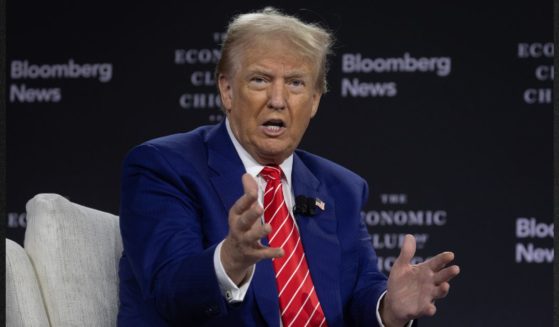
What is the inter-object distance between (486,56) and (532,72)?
0.22m

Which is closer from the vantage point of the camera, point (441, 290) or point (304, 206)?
point (441, 290)

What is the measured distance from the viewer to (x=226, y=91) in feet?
9.33

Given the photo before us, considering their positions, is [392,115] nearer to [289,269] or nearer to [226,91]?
[226,91]

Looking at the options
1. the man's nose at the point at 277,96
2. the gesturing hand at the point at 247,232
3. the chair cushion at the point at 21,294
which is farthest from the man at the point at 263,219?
the chair cushion at the point at 21,294

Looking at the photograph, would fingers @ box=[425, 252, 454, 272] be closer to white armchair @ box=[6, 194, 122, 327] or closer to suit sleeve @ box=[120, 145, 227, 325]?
suit sleeve @ box=[120, 145, 227, 325]

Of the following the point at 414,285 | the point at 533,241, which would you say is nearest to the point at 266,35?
the point at 414,285

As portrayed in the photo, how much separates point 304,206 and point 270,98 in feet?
0.97

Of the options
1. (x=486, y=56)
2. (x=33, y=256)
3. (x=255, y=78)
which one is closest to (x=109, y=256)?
(x=33, y=256)

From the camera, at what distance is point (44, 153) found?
16.5ft

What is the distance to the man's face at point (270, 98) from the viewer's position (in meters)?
2.71

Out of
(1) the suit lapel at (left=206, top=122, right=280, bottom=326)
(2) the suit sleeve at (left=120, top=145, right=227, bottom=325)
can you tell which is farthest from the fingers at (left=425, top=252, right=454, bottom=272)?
(2) the suit sleeve at (left=120, top=145, right=227, bottom=325)

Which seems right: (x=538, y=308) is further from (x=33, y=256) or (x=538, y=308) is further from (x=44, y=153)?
(x=33, y=256)

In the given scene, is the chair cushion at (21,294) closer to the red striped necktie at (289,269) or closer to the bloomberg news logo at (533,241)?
the red striped necktie at (289,269)

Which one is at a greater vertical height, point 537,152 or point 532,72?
point 532,72
